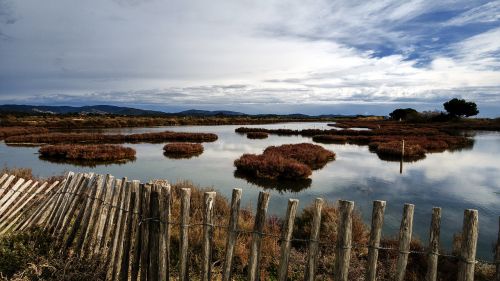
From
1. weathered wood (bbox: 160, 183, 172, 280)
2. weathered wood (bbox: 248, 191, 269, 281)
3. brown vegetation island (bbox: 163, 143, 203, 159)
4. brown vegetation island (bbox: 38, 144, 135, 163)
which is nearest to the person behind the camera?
weathered wood (bbox: 248, 191, 269, 281)

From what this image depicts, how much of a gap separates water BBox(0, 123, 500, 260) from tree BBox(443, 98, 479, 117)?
63885 mm

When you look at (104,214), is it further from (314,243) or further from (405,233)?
(405,233)

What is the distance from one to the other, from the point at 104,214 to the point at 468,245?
18.0 feet

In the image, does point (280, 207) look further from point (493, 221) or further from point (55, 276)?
point (55, 276)

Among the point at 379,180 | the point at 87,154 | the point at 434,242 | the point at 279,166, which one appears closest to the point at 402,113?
the point at 379,180

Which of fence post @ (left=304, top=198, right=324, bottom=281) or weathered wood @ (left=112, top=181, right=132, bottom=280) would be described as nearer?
fence post @ (left=304, top=198, right=324, bottom=281)

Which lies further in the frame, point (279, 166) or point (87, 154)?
point (87, 154)

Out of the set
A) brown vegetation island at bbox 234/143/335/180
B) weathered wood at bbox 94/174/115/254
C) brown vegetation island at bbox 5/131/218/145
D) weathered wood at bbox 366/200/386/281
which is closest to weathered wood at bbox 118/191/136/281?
weathered wood at bbox 94/174/115/254

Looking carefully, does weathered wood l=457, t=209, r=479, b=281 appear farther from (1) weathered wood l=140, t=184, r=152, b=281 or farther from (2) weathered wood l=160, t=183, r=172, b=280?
(1) weathered wood l=140, t=184, r=152, b=281

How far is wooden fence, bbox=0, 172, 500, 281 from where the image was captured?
4000 millimetres

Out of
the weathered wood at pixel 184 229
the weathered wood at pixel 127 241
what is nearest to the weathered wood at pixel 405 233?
the weathered wood at pixel 184 229

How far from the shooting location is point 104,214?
19.7 ft

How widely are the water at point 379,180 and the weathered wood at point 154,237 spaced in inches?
273

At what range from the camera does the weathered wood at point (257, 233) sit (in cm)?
450
